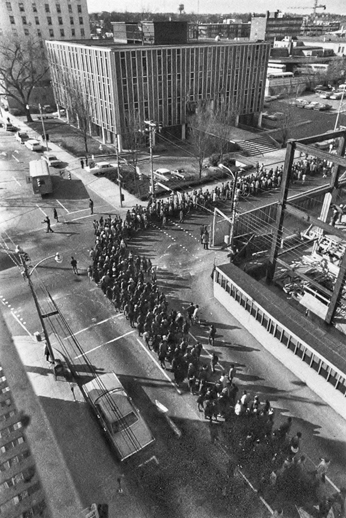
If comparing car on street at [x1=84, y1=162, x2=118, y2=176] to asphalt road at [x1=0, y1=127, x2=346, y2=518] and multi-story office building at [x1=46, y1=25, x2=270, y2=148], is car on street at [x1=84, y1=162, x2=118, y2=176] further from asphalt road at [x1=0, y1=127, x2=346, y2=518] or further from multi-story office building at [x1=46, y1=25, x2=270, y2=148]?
asphalt road at [x1=0, y1=127, x2=346, y2=518]

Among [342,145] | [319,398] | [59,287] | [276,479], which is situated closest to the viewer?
[276,479]

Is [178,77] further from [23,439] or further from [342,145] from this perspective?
[23,439]

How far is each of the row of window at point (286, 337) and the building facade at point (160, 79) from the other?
25692mm

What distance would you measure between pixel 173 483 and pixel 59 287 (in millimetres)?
12187

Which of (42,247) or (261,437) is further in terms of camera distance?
(42,247)

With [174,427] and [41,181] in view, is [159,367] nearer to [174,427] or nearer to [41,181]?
[174,427]

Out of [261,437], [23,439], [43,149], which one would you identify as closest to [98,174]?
[43,149]

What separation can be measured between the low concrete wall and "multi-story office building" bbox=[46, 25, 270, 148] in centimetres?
2648

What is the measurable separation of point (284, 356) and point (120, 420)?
7452 mm

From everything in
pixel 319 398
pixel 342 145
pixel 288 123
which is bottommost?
pixel 319 398

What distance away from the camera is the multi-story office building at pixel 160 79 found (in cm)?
3822

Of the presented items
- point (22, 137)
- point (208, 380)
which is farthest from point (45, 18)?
point (208, 380)

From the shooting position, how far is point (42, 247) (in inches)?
952

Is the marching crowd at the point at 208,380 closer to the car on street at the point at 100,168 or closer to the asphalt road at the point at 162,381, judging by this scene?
the asphalt road at the point at 162,381
